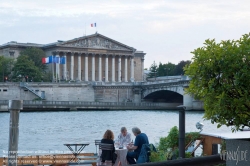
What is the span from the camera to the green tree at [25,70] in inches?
3159

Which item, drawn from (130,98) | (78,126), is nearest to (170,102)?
(130,98)

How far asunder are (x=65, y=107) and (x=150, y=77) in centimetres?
4864

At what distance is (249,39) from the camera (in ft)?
14.9

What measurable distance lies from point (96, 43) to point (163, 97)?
22.4 meters

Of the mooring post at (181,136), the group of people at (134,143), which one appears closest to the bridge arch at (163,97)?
the group of people at (134,143)

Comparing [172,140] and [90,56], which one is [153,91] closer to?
[90,56]

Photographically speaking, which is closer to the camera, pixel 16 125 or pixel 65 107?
pixel 16 125

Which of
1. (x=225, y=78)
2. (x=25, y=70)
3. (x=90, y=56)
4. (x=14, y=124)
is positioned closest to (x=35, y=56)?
(x=25, y=70)

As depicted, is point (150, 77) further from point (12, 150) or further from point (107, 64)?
point (12, 150)

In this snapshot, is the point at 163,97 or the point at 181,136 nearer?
the point at 181,136

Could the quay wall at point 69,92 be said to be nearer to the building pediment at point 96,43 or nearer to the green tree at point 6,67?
the green tree at point 6,67

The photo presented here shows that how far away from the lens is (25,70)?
80938mm

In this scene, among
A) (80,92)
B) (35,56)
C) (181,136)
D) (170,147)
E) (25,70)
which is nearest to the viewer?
(181,136)

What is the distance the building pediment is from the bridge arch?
63.2 feet
